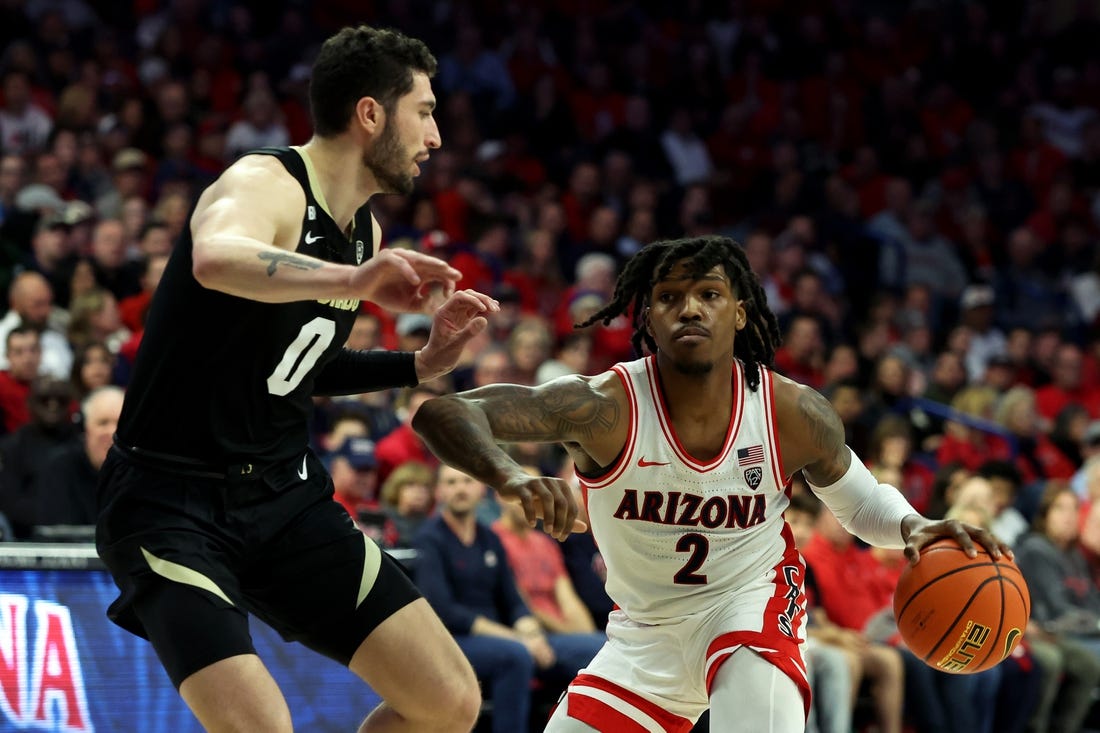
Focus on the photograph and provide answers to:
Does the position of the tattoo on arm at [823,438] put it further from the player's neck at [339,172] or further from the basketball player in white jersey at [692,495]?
the player's neck at [339,172]

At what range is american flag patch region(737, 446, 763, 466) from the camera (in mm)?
4418

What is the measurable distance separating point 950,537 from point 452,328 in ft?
5.29

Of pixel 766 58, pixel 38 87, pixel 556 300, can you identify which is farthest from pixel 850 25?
pixel 38 87

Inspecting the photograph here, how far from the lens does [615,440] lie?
4355 millimetres

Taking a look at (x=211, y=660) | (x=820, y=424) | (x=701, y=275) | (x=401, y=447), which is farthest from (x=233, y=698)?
(x=401, y=447)

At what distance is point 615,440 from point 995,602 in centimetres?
121

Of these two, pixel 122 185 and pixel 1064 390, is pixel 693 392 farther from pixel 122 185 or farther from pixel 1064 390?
pixel 1064 390

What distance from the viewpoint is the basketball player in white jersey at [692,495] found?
14.2ft

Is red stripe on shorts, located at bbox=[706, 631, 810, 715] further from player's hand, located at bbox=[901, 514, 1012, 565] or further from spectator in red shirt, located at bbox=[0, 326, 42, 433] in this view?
spectator in red shirt, located at bbox=[0, 326, 42, 433]

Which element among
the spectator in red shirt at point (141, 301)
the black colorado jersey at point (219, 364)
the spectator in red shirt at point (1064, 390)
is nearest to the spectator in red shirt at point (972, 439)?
the spectator in red shirt at point (1064, 390)

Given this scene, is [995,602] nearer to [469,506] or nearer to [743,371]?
[743,371]

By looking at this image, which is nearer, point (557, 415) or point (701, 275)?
point (557, 415)

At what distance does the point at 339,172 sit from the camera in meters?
4.01

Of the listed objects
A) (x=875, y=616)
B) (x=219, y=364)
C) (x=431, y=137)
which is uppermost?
(x=431, y=137)
